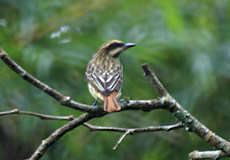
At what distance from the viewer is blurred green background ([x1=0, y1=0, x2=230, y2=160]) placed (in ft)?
11.6

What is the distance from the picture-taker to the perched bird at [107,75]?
8.32 ft

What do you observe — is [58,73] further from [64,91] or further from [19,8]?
[19,8]

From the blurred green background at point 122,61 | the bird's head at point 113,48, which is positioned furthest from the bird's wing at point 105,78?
the blurred green background at point 122,61

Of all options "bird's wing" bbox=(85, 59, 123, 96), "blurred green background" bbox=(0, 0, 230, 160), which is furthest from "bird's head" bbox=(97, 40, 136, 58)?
"bird's wing" bbox=(85, 59, 123, 96)

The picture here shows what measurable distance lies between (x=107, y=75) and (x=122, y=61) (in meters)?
0.89

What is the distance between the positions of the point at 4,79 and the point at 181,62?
1675 mm

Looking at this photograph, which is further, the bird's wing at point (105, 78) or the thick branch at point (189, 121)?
the bird's wing at point (105, 78)

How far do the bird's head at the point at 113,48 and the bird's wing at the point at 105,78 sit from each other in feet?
1.11

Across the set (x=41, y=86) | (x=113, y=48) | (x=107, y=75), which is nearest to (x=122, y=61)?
(x=113, y=48)

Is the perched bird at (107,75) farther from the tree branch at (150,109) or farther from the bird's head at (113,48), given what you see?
the tree branch at (150,109)

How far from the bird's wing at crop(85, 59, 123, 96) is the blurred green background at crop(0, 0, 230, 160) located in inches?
19.5

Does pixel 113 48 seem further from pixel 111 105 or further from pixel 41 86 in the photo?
pixel 41 86

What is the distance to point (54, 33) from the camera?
146 inches

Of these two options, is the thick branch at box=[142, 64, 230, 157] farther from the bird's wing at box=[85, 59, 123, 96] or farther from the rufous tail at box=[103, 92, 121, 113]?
the bird's wing at box=[85, 59, 123, 96]
